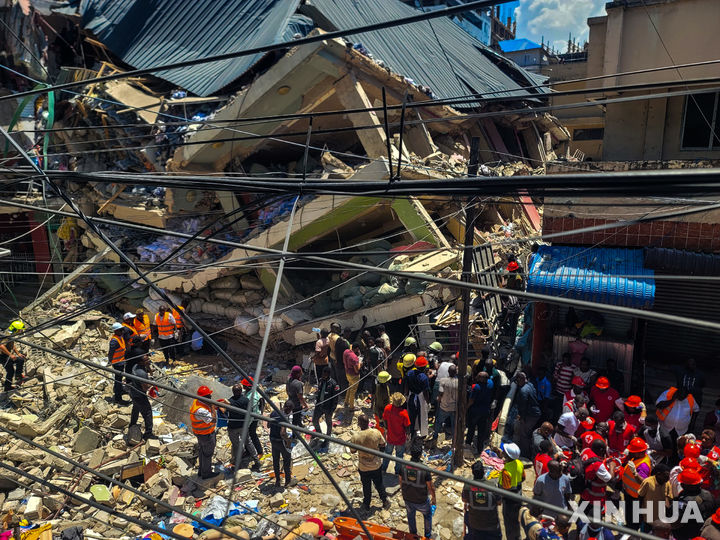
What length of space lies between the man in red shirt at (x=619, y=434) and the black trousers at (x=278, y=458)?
4097mm

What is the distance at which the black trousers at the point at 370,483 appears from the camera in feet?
22.6

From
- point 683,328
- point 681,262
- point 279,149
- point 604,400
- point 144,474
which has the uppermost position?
point 279,149

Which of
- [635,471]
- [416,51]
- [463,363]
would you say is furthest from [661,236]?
[416,51]

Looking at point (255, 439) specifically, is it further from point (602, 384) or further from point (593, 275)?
point (593, 275)

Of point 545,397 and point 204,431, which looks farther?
point 545,397

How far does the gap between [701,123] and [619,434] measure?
641cm

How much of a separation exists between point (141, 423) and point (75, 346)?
431cm

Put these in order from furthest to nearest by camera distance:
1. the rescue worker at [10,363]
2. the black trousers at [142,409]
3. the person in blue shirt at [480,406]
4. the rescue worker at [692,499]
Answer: the rescue worker at [10,363] < the black trousers at [142,409] < the person in blue shirt at [480,406] < the rescue worker at [692,499]

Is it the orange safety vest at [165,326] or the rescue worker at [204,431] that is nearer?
the rescue worker at [204,431]

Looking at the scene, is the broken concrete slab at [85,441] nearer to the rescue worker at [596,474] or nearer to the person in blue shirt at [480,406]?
the person in blue shirt at [480,406]

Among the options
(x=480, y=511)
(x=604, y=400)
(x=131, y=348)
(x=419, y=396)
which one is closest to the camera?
(x=480, y=511)

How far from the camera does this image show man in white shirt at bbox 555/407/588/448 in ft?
22.8

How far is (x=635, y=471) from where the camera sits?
594 cm

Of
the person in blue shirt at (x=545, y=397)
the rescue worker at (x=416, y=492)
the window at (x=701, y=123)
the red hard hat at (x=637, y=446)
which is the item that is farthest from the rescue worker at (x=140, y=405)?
the window at (x=701, y=123)
